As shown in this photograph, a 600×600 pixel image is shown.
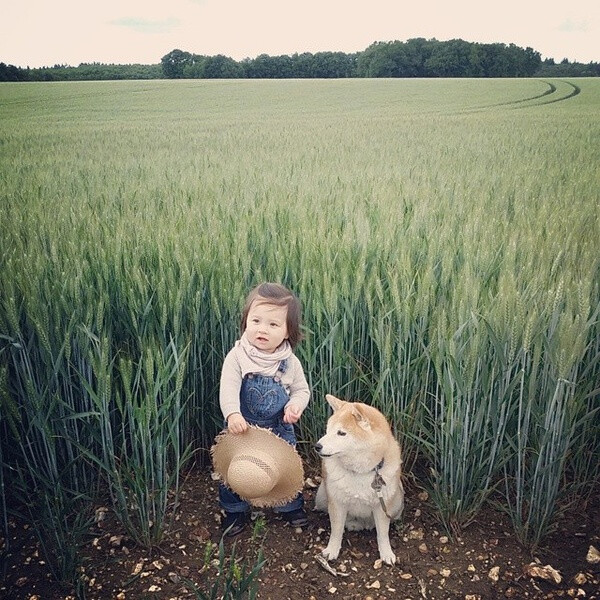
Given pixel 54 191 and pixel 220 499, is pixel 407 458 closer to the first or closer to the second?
pixel 220 499

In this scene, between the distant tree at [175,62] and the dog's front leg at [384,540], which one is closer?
the dog's front leg at [384,540]

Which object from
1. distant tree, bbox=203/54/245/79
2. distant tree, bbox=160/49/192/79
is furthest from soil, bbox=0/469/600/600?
distant tree, bbox=203/54/245/79

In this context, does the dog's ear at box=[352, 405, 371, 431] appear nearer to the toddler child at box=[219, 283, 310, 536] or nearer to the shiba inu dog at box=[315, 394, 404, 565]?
the shiba inu dog at box=[315, 394, 404, 565]

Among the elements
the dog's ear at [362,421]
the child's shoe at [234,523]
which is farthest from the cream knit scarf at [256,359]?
the child's shoe at [234,523]

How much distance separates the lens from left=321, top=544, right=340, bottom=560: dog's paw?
1.21m

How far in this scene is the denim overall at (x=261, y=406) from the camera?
1.27 meters

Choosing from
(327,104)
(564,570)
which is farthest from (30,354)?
(327,104)

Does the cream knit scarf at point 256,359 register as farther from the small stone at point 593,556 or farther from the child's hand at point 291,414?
the small stone at point 593,556

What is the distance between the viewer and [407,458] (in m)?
1.53

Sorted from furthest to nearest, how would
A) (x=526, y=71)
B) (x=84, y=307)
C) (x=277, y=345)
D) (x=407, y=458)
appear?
(x=526, y=71)
(x=407, y=458)
(x=84, y=307)
(x=277, y=345)

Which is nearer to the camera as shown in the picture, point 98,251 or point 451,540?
point 451,540

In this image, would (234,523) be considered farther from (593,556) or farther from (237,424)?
(593,556)

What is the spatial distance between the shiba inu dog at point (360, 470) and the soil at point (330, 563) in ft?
0.21

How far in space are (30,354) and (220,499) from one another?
0.59 m
